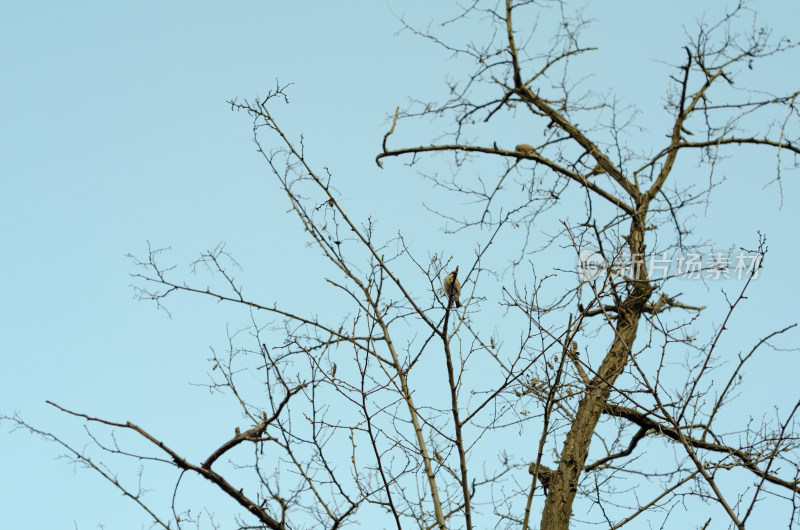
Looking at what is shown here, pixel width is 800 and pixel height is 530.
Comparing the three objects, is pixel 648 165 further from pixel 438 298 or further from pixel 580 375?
pixel 438 298

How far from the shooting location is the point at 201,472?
2.57 metres

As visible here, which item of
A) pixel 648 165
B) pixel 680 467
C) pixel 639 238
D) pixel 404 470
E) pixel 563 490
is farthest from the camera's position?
pixel 648 165

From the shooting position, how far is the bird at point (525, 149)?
4.84 m

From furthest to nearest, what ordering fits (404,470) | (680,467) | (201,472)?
(680,467)
(404,470)
(201,472)

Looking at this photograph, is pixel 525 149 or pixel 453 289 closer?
pixel 453 289

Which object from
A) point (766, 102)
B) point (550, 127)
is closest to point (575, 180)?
point (550, 127)

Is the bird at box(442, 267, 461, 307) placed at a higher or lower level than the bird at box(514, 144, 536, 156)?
lower

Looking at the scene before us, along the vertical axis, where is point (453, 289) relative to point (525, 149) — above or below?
below

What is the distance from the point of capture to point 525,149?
16.0 ft

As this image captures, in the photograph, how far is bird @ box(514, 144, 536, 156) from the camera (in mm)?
4840

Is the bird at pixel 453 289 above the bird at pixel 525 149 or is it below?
below

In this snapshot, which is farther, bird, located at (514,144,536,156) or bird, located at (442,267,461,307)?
bird, located at (514,144,536,156)

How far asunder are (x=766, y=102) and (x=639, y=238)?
1.12 meters

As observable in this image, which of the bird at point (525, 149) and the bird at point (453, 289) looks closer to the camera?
the bird at point (453, 289)
